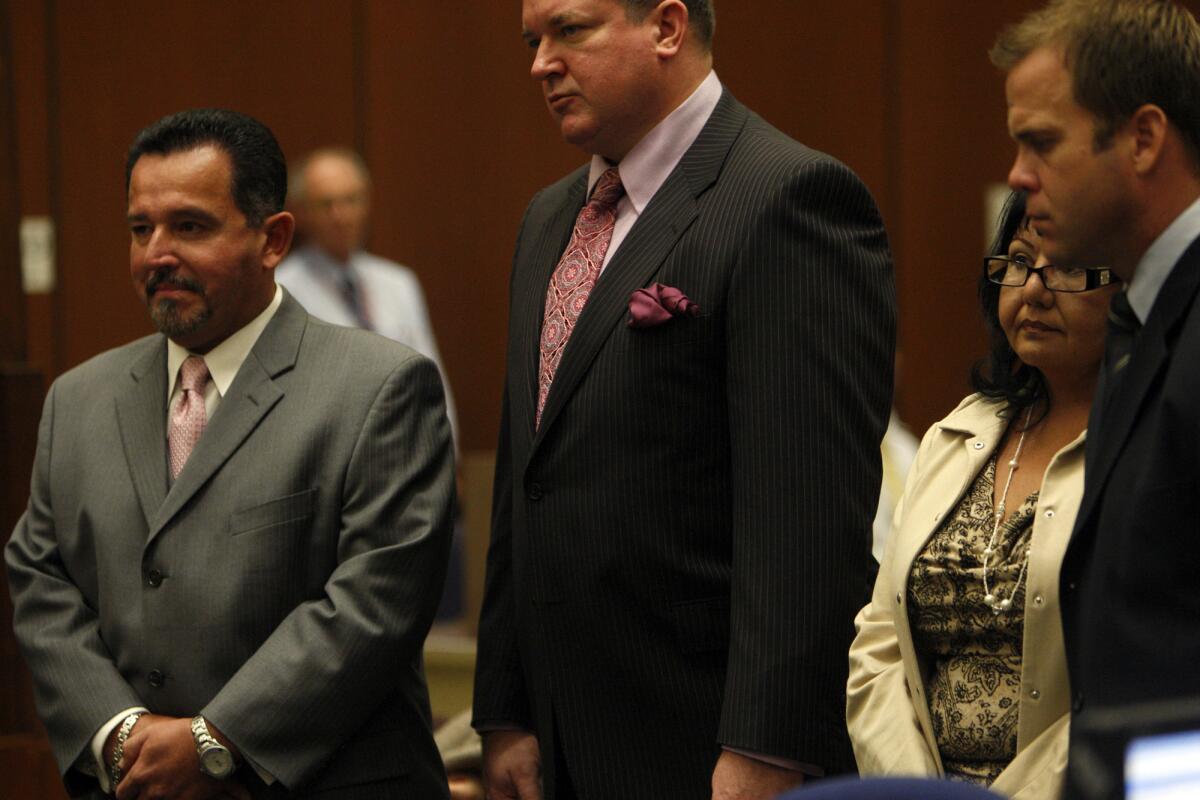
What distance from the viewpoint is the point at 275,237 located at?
275 centimetres

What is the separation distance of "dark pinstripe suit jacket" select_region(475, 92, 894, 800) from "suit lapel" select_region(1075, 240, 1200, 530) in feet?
1.85

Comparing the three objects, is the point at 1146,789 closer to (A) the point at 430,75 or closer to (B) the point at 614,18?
(B) the point at 614,18

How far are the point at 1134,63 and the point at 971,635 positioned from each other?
0.81 metres

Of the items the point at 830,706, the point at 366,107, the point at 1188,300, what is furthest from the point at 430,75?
the point at 1188,300

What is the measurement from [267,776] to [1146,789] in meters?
1.71

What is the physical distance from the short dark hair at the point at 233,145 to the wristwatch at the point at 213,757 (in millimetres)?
843

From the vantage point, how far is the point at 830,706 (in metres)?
2.21

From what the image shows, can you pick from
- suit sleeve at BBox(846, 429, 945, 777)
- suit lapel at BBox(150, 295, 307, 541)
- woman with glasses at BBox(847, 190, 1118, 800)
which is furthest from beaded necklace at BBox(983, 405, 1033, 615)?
suit lapel at BBox(150, 295, 307, 541)

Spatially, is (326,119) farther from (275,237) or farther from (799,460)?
(799,460)

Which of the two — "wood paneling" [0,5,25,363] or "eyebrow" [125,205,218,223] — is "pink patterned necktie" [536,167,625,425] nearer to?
"eyebrow" [125,205,218,223]

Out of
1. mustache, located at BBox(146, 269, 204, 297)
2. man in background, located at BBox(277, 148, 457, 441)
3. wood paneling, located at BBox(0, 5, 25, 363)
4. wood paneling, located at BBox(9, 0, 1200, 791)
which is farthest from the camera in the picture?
wood paneling, located at BBox(9, 0, 1200, 791)

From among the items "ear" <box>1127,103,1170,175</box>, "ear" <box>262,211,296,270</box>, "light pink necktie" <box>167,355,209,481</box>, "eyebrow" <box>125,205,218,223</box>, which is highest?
"ear" <box>1127,103,1170,175</box>

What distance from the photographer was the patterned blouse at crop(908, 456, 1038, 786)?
2.08 meters

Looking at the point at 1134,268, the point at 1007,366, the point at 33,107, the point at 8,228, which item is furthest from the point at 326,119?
the point at 1134,268
